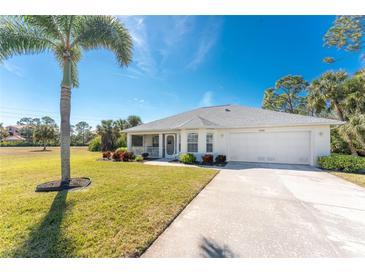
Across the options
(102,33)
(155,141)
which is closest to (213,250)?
(102,33)

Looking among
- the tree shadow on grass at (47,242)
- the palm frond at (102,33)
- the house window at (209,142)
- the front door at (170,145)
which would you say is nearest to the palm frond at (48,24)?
the palm frond at (102,33)

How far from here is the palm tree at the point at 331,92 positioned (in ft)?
48.5

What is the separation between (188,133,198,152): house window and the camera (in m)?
12.6

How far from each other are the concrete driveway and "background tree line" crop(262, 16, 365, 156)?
5.59 meters

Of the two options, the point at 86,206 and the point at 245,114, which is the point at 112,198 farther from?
the point at 245,114

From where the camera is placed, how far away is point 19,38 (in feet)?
17.7

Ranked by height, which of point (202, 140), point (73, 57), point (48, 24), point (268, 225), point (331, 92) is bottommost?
point (268, 225)

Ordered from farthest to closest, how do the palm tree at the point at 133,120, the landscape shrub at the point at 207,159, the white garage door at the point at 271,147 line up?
1. the palm tree at the point at 133,120
2. the landscape shrub at the point at 207,159
3. the white garage door at the point at 271,147

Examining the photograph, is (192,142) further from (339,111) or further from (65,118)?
(339,111)

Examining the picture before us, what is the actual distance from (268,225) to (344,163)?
9.23 meters

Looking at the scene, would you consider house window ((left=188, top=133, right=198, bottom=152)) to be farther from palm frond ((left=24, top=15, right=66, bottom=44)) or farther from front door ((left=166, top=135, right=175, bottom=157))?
palm frond ((left=24, top=15, right=66, bottom=44))

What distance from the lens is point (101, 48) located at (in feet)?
21.4

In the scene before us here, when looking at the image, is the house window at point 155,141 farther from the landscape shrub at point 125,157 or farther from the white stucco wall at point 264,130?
the landscape shrub at point 125,157

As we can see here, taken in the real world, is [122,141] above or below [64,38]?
below
